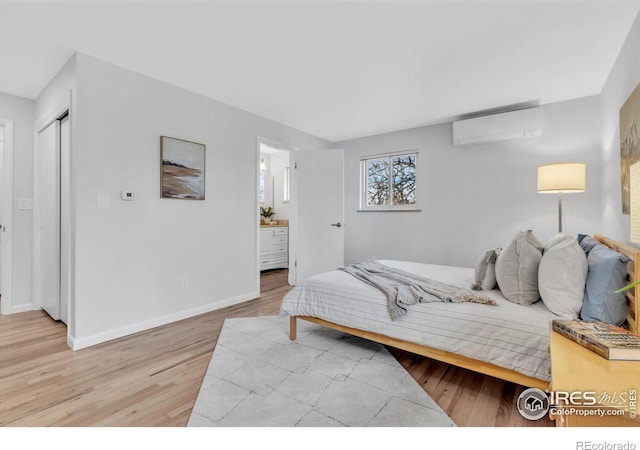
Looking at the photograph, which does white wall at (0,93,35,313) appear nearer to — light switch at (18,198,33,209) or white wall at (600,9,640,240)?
light switch at (18,198,33,209)

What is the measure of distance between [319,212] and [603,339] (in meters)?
3.53

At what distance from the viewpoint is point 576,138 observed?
3.30m

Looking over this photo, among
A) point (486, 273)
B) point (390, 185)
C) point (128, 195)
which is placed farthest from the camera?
point (390, 185)

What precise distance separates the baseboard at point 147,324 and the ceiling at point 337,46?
7.46 feet

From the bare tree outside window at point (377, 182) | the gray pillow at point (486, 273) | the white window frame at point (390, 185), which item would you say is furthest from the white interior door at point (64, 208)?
the bare tree outside window at point (377, 182)

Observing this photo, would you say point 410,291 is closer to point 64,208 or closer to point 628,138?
point 628,138

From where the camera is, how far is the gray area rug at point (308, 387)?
1.56 m

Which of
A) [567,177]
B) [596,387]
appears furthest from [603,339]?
[567,177]

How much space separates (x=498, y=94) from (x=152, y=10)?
3201 millimetres

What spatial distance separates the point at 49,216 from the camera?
3.09 m

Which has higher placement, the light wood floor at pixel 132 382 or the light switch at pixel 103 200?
the light switch at pixel 103 200

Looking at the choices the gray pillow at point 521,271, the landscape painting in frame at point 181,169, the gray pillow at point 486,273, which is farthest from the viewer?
the landscape painting in frame at point 181,169

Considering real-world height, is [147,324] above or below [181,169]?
below

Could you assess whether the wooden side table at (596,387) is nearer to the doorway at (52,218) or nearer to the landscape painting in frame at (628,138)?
the landscape painting in frame at (628,138)
